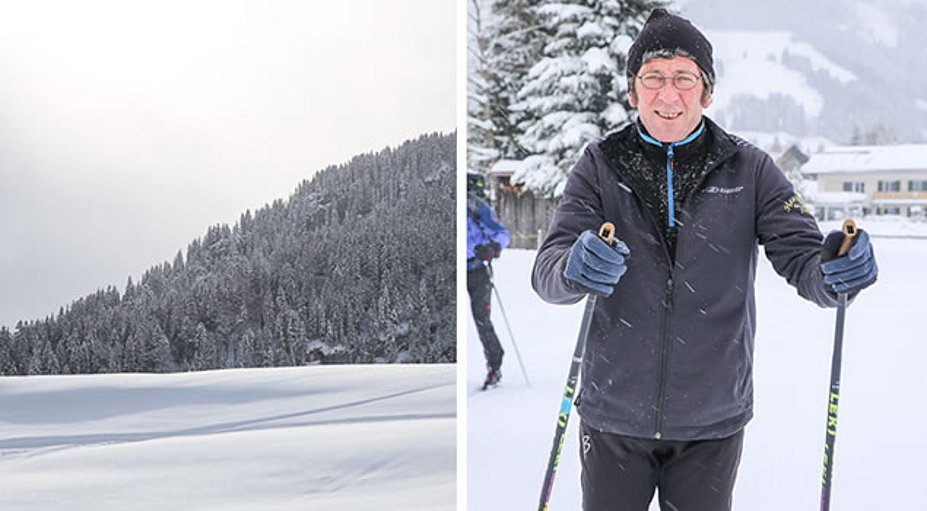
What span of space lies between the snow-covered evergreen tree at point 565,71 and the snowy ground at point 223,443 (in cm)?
120

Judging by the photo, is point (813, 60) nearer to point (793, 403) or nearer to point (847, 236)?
point (793, 403)

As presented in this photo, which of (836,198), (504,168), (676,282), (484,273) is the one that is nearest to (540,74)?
(504,168)

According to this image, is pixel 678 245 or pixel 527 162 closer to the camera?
pixel 678 245

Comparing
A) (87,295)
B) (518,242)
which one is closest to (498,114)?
(518,242)

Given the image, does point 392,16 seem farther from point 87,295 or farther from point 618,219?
point 618,219

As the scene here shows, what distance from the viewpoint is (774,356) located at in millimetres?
3246

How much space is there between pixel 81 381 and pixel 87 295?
0.30 m

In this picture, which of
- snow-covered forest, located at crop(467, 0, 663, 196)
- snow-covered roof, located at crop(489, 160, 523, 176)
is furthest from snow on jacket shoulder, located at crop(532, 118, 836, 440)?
snow-covered roof, located at crop(489, 160, 523, 176)

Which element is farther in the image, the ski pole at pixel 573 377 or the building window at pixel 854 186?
the building window at pixel 854 186

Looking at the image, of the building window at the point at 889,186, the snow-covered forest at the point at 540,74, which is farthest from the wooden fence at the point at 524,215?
the building window at the point at 889,186

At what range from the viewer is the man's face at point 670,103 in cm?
125

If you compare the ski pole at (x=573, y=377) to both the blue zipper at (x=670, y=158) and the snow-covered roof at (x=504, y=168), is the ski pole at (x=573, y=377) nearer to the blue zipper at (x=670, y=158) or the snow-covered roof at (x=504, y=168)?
the blue zipper at (x=670, y=158)

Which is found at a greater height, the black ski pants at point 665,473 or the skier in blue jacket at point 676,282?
the skier in blue jacket at point 676,282

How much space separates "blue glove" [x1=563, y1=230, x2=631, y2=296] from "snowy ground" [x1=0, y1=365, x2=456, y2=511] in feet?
7.18
